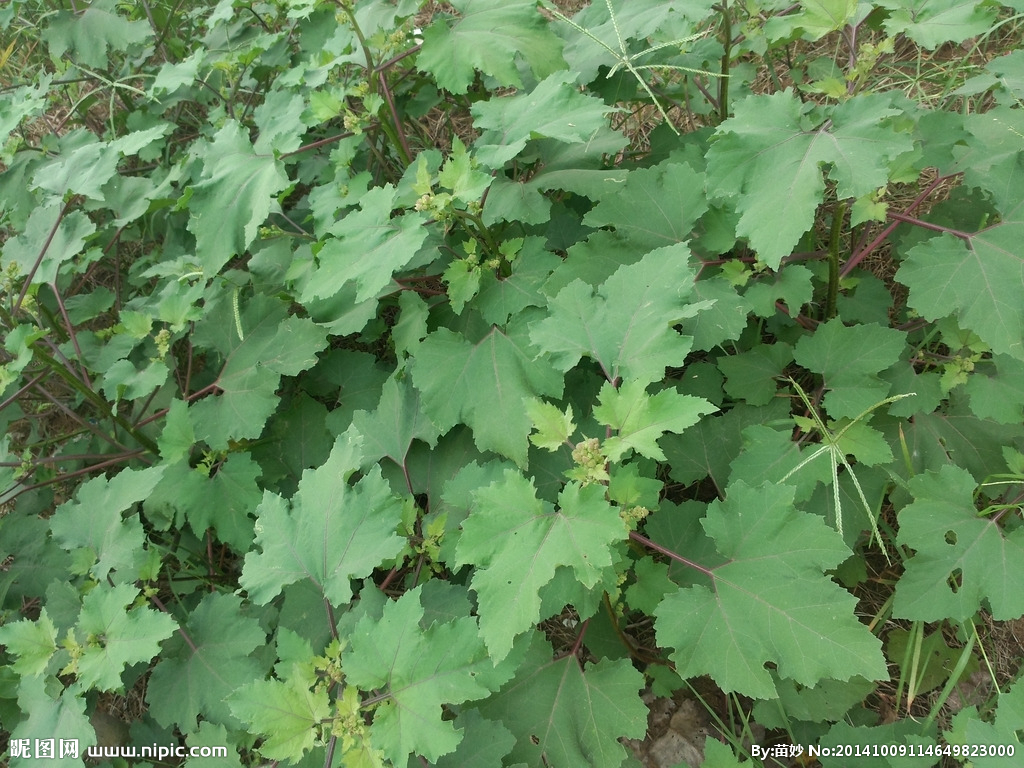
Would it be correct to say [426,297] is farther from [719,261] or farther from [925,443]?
[925,443]

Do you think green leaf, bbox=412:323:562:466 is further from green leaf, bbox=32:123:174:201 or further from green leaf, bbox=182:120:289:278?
green leaf, bbox=32:123:174:201

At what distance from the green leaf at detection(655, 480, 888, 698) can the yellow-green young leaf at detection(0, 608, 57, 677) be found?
5.50 ft

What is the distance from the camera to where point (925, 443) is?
1969 millimetres

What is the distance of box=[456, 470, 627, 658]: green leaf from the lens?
4.16ft

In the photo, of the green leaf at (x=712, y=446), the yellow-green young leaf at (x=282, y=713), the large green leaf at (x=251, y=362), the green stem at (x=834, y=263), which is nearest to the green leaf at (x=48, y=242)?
the large green leaf at (x=251, y=362)

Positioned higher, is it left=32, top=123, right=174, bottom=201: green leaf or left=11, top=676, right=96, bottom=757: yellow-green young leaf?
left=32, top=123, right=174, bottom=201: green leaf

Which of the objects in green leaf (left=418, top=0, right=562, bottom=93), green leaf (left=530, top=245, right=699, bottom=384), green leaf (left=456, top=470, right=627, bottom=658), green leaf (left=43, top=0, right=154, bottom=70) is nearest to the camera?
green leaf (left=456, top=470, right=627, bottom=658)

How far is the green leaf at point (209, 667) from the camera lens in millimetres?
1928

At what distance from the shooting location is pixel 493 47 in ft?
6.30

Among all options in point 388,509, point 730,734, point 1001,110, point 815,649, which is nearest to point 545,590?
point 388,509

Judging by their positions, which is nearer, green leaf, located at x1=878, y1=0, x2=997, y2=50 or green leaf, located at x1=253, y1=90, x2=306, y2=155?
green leaf, located at x1=878, y1=0, x2=997, y2=50

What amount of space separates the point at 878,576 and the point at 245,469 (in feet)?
6.73

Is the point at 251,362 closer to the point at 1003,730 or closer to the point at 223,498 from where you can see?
the point at 223,498

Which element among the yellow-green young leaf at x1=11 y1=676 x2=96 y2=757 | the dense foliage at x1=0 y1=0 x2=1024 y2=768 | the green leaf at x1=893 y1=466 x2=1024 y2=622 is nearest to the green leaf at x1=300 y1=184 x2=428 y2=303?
the dense foliage at x1=0 y1=0 x2=1024 y2=768
